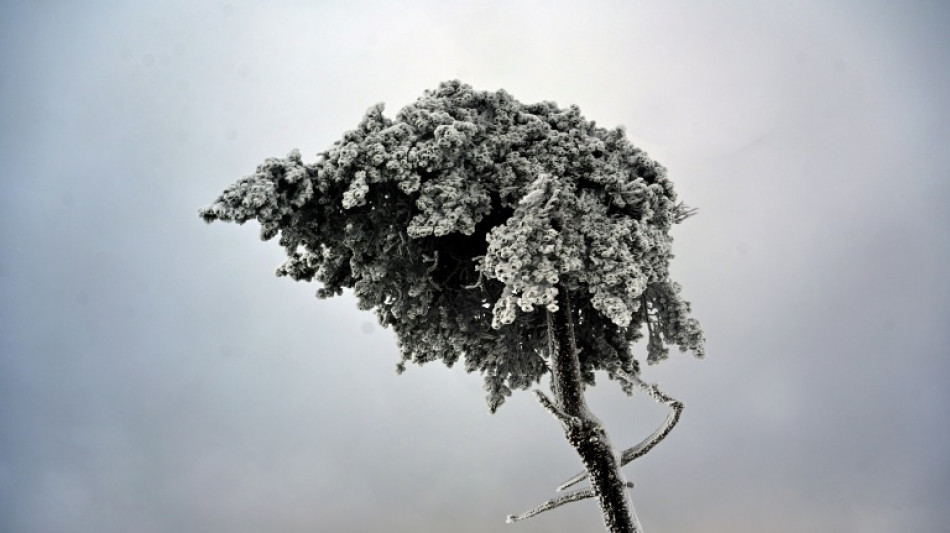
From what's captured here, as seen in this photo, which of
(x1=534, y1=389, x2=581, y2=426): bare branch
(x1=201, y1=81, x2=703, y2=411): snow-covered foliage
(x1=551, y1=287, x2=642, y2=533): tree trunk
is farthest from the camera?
(x1=551, y1=287, x2=642, y2=533): tree trunk

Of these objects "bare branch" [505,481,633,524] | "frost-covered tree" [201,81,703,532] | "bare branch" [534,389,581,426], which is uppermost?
"frost-covered tree" [201,81,703,532]

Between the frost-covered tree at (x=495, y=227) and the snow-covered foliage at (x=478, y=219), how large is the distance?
0.10 feet

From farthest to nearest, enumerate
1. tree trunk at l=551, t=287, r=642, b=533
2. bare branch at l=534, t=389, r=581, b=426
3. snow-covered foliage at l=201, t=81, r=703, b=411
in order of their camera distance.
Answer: tree trunk at l=551, t=287, r=642, b=533 → bare branch at l=534, t=389, r=581, b=426 → snow-covered foliage at l=201, t=81, r=703, b=411

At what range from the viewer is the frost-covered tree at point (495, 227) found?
11.9 meters

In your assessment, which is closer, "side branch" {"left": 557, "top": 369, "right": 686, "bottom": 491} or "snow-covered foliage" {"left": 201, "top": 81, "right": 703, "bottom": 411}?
"snow-covered foliage" {"left": 201, "top": 81, "right": 703, "bottom": 411}

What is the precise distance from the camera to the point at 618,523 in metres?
12.9

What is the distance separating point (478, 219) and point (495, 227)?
642mm

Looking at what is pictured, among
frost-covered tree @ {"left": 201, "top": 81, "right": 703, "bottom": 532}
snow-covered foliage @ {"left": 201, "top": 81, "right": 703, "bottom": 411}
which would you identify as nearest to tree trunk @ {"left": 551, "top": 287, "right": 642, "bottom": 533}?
frost-covered tree @ {"left": 201, "top": 81, "right": 703, "bottom": 532}

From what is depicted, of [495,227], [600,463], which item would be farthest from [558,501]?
[495,227]

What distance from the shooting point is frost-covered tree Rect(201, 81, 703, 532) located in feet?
39.0

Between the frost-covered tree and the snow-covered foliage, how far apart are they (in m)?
0.03

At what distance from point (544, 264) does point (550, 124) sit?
4121 millimetres

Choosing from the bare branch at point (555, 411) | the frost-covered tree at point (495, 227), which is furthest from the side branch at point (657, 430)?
the bare branch at point (555, 411)

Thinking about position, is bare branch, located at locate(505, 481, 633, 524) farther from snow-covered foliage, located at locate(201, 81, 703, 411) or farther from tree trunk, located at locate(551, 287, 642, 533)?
snow-covered foliage, located at locate(201, 81, 703, 411)
